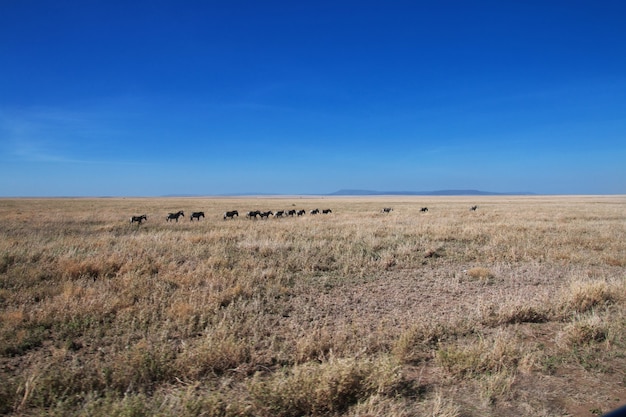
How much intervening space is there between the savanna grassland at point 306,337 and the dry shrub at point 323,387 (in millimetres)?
15

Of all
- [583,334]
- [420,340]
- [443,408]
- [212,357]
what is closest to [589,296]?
[583,334]

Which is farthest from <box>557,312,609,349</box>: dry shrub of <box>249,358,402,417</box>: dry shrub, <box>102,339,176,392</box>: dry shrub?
<box>102,339,176,392</box>: dry shrub

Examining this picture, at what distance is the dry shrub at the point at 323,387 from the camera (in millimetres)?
3416

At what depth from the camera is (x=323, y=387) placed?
3512mm

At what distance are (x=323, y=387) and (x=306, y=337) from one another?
143 centimetres

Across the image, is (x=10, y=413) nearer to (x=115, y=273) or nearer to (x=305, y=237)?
(x=115, y=273)

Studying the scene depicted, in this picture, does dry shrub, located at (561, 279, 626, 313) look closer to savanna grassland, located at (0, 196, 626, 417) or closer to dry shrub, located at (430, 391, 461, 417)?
savanna grassland, located at (0, 196, 626, 417)

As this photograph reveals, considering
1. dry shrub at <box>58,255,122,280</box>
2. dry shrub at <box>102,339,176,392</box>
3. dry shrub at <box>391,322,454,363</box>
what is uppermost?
dry shrub at <box>58,255,122,280</box>

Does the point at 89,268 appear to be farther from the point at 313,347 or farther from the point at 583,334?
the point at 583,334

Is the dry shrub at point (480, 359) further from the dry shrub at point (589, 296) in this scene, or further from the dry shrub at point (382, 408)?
the dry shrub at point (589, 296)

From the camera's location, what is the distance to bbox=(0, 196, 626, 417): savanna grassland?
11.6 feet

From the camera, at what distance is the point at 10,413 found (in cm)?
337

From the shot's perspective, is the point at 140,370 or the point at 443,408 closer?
the point at 443,408

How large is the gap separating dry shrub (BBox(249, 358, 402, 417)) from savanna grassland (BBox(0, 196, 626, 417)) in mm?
15
